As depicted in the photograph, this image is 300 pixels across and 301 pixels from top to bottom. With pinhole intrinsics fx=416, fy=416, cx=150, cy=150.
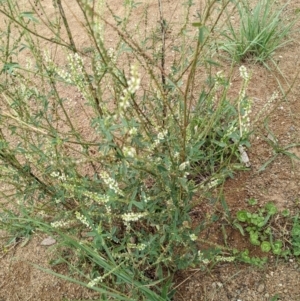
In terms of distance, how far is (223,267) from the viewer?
2115 mm

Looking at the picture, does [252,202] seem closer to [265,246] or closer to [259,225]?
[259,225]

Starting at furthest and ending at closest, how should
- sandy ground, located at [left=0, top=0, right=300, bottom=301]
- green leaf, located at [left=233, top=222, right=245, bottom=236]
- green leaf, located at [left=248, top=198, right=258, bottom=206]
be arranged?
green leaf, located at [left=248, top=198, right=258, bottom=206] < green leaf, located at [left=233, top=222, right=245, bottom=236] < sandy ground, located at [left=0, top=0, right=300, bottom=301]

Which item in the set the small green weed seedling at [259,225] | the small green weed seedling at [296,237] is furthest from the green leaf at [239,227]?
the small green weed seedling at [296,237]

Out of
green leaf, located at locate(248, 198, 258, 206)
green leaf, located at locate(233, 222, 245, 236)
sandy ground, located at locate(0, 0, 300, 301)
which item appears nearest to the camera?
sandy ground, located at locate(0, 0, 300, 301)

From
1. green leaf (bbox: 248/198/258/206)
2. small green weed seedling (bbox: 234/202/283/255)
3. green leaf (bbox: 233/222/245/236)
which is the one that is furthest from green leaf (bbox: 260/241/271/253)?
green leaf (bbox: 248/198/258/206)

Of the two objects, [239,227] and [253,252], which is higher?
[239,227]

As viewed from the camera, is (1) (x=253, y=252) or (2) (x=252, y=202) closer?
(1) (x=253, y=252)

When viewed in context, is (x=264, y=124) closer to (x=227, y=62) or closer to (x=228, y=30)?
(x=227, y=62)

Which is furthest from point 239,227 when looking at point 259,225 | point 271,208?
point 271,208

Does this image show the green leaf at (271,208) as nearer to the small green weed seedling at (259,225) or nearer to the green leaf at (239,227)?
the small green weed seedling at (259,225)

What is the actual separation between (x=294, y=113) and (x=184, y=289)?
1.36 meters

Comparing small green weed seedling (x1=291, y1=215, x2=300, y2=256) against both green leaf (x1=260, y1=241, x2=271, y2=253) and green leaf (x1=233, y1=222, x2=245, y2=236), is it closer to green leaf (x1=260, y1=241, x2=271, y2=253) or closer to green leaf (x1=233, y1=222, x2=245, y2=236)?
green leaf (x1=260, y1=241, x2=271, y2=253)

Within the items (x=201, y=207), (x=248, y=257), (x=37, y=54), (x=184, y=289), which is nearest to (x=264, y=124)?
(x=201, y=207)

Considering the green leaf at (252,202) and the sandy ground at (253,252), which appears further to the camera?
the green leaf at (252,202)
